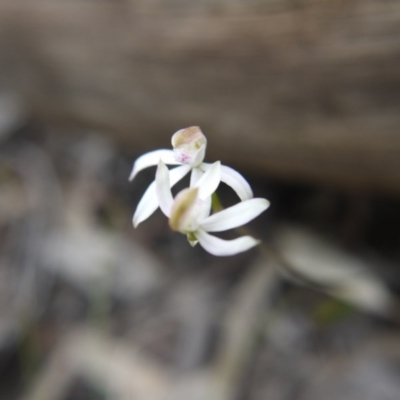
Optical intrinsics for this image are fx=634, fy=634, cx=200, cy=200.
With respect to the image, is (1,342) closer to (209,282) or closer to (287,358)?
(209,282)

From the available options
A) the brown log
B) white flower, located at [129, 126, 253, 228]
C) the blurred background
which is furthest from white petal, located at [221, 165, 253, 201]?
the brown log

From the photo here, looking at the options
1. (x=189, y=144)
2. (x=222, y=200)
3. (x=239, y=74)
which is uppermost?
(x=189, y=144)

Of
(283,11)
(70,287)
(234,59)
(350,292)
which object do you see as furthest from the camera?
(70,287)

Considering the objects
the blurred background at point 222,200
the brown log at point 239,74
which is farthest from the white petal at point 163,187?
the brown log at point 239,74

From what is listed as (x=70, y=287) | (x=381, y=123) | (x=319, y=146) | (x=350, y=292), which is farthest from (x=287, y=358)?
(x=70, y=287)

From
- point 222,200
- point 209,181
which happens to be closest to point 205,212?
point 209,181

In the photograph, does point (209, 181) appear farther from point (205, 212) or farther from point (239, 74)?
point (239, 74)

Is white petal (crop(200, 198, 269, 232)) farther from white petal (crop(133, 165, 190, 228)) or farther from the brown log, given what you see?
the brown log
